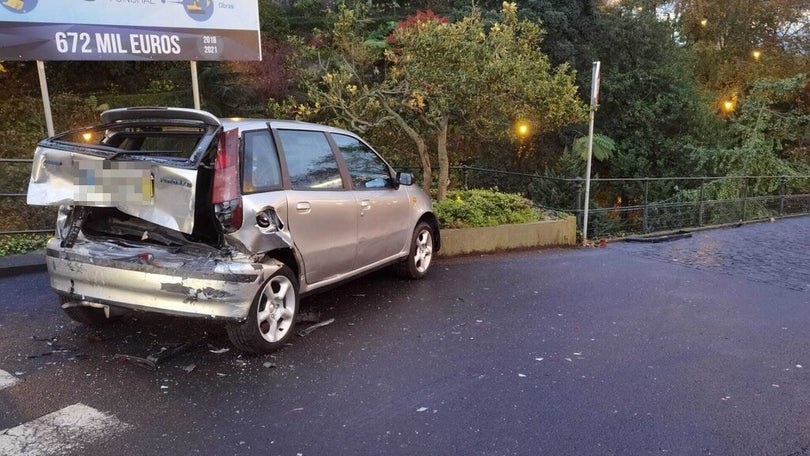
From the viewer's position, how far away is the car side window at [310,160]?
4.96 m

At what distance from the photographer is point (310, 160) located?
524cm

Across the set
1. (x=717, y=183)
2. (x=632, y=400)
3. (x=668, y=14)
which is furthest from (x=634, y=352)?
(x=668, y=14)

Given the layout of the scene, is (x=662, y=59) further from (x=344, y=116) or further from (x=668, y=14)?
(x=344, y=116)

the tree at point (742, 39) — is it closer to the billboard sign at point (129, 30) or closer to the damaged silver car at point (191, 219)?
the billboard sign at point (129, 30)

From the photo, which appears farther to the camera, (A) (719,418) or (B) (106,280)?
(B) (106,280)

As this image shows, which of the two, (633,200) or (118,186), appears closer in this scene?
Result: (118,186)

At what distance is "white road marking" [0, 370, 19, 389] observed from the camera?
3.99m

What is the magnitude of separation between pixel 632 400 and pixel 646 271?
457cm

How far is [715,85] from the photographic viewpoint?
25.3 metres

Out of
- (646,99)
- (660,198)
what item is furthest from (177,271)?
(646,99)

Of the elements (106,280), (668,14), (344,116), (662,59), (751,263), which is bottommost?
(751,263)

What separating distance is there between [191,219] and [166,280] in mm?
485

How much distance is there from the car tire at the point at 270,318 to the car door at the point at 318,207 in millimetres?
284

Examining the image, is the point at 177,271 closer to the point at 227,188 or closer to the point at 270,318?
the point at 227,188
